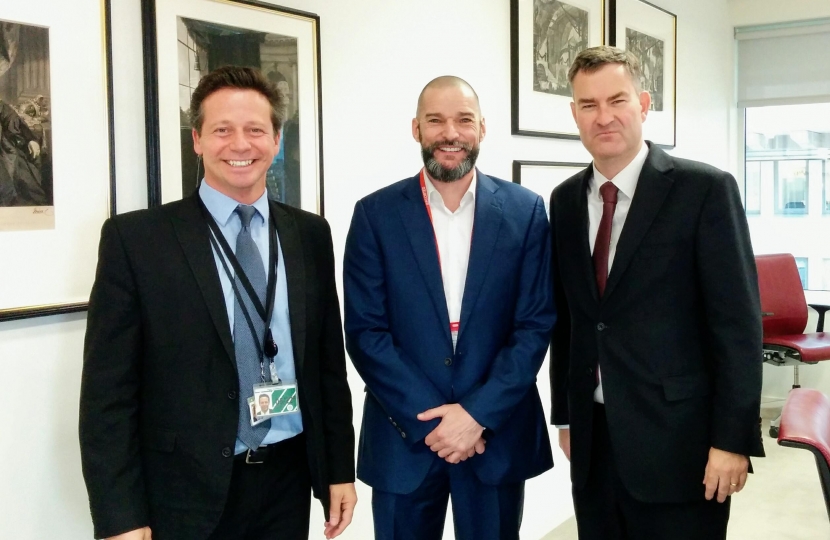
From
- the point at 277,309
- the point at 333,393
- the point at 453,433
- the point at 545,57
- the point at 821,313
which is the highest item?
the point at 545,57

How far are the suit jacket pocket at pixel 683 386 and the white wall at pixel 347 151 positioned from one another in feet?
3.76

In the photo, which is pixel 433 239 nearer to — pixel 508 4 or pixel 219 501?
pixel 219 501

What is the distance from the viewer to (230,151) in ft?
5.20

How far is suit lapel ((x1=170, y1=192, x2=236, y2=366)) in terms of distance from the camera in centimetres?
151

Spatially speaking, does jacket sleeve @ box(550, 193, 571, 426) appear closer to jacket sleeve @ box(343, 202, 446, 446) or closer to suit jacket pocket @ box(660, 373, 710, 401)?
suit jacket pocket @ box(660, 373, 710, 401)

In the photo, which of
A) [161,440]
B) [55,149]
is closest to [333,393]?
[161,440]

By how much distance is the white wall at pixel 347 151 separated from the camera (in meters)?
1.63

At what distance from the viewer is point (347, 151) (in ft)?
8.05

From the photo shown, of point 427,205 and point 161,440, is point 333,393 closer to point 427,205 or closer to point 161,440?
point 161,440

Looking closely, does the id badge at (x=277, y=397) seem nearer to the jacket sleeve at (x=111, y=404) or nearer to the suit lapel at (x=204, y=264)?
the suit lapel at (x=204, y=264)

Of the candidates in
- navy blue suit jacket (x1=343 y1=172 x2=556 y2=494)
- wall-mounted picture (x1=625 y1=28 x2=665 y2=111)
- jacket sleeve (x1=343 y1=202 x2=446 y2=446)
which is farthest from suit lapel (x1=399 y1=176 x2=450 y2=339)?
wall-mounted picture (x1=625 y1=28 x2=665 y2=111)

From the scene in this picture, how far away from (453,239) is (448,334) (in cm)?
26

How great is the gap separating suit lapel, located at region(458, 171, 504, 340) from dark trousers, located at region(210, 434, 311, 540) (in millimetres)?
522

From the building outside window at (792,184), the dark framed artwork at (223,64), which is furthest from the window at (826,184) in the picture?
the dark framed artwork at (223,64)
